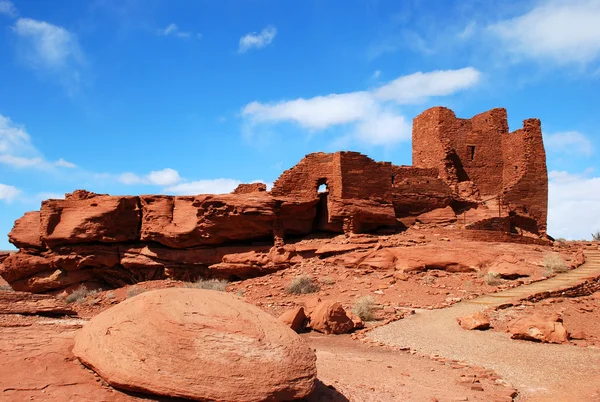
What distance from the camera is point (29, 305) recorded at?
26.2 feet

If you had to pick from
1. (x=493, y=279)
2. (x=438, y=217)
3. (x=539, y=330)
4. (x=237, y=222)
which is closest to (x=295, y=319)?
(x=539, y=330)

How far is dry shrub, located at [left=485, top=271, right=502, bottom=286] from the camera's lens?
48.1 ft

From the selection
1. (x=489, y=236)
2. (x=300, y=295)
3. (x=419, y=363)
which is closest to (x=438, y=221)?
(x=489, y=236)

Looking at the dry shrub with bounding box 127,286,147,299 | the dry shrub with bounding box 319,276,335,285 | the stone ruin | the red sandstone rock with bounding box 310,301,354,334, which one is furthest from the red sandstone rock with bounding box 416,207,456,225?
the dry shrub with bounding box 127,286,147,299

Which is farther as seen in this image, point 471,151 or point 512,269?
point 471,151

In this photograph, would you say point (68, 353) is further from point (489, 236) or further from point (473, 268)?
point (489, 236)

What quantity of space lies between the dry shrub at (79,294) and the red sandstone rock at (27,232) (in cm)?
Result: 310

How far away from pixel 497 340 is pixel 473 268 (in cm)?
679

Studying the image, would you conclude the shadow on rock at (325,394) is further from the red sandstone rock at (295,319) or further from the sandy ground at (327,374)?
the red sandstone rock at (295,319)

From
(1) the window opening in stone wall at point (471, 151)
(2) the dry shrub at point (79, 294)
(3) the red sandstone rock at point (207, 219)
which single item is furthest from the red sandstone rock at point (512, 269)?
(2) the dry shrub at point (79, 294)

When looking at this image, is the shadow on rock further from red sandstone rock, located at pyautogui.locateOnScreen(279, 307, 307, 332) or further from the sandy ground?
red sandstone rock, located at pyautogui.locateOnScreen(279, 307, 307, 332)

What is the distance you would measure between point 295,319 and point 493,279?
7.10m

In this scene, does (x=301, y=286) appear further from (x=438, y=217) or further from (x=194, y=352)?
(x=194, y=352)

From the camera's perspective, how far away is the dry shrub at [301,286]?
15705mm
